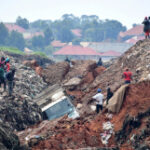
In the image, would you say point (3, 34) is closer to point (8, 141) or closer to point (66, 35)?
point (66, 35)

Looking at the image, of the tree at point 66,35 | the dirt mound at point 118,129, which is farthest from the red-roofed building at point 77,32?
the dirt mound at point 118,129

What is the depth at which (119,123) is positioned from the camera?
14.5 metres

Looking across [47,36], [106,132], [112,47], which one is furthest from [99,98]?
[47,36]

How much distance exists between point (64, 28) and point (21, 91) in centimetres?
9245

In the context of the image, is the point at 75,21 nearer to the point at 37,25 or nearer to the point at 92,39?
the point at 37,25

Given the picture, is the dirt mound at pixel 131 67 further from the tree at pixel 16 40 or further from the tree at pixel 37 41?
the tree at pixel 37 41

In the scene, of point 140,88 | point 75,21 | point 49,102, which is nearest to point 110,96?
point 140,88

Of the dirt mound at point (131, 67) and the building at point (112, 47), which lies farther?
the building at point (112, 47)

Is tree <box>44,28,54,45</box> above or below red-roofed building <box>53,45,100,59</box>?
above

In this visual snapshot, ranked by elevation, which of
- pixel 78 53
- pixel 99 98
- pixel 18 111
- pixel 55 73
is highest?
pixel 55 73

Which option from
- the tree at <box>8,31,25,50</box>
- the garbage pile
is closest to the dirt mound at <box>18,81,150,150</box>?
the garbage pile

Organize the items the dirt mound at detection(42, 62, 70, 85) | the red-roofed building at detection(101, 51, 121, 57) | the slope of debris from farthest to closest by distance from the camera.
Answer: the red-roofed building at detection(101, 51, 121, 57) < the dirt mound at detection(42, 62, 70, 85) < the slope of debris

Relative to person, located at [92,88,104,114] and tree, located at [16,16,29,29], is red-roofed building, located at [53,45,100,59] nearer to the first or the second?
tree, located at [16,16,29,29]

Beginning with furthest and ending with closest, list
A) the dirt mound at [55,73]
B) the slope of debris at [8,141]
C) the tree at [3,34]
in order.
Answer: the tree at [3,34] < the dirt mound at [55,73] < the slope of debris at [8,141]
